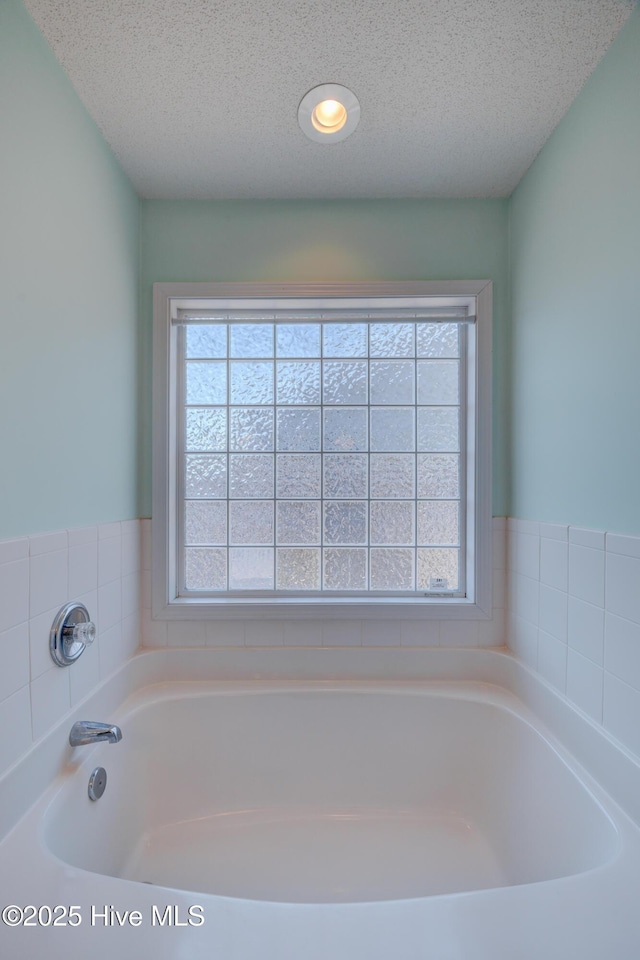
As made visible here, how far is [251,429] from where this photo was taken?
186cm

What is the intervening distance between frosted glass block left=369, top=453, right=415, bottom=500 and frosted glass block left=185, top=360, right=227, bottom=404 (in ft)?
2.32

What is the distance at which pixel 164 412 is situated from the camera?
68.4 inches

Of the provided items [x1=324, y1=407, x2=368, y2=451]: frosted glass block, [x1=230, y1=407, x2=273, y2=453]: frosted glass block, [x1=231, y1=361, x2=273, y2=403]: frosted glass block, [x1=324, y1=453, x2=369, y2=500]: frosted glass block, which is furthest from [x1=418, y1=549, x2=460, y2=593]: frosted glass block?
[x1=231, y1=361, x2=273, y2=403]: frosted glass block

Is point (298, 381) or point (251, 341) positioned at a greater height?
point (251, 341)

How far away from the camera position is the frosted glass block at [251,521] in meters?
1.85

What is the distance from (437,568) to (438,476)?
376 mm

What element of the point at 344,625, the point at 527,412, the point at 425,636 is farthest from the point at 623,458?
the point at 344,625

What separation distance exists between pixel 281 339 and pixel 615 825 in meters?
1.79

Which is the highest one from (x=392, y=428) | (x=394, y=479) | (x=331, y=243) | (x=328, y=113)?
(x=328, y=113)

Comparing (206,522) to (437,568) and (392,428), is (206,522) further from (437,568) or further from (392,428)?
(437,568)

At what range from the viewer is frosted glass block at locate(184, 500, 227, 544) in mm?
1854

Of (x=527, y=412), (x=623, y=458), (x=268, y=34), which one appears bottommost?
(x=623, y=458)

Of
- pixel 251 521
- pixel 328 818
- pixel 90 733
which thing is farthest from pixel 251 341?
pixel 328 818

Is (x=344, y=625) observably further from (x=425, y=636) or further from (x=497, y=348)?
(x=497, y=348)
